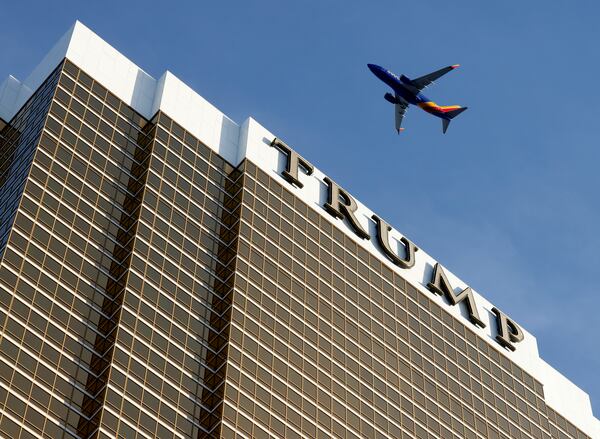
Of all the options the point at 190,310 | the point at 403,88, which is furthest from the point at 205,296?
the point at 403,88

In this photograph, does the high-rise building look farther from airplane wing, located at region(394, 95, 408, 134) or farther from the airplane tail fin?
the airplane tail fin

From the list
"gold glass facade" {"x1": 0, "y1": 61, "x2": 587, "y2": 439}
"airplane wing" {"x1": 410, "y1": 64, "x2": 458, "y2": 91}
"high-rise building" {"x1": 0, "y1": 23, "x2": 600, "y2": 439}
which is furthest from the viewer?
"airplane wing" {"x1": 410, "y1": 64, "x2": 458, "y2": 91}

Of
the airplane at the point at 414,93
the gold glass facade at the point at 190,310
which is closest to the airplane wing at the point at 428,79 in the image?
the airplane at the point at 414,93

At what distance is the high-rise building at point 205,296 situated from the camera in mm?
119562

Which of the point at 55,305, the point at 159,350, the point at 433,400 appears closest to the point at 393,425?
the point at 433,400

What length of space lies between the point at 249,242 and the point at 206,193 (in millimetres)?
8241

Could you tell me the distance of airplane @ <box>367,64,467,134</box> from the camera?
180 m

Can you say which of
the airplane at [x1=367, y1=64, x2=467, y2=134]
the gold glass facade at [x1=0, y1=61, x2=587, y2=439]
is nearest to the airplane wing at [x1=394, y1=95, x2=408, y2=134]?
the airplane at [x1=367, y1=64, x2=467, y2=134]

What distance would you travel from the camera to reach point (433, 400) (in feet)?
513

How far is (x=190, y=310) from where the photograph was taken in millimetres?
132875

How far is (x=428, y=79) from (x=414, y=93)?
3.44 m

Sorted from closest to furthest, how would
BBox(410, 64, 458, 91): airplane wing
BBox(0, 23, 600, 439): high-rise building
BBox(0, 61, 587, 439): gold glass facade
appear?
BBox(0, 61, 587, 439): gold glass facade < BBox(0, 23, 600, 439): high-rise building < BBox(410, 64, 458, 91): airplane wing

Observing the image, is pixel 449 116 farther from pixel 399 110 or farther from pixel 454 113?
pixel 399 110

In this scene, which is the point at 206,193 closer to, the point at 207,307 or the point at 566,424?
the point at 207,307
